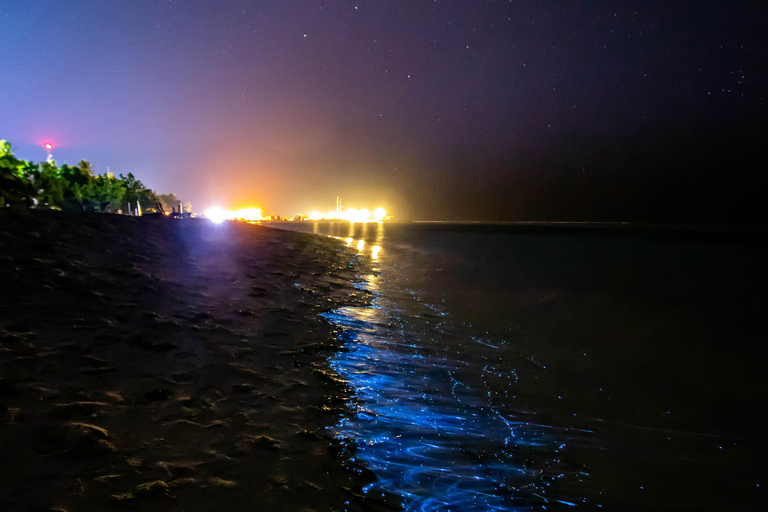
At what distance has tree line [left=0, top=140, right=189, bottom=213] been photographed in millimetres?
30375

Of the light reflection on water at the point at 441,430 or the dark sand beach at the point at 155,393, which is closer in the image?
the dark sand beach at the point at 155,393

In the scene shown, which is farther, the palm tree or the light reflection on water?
the palm tree

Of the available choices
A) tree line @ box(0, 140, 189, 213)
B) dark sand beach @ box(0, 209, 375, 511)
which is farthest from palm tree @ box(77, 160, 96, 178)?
dark sand beach @ box(0, 209, 375, 511)

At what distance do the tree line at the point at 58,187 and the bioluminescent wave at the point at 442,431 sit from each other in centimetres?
3490

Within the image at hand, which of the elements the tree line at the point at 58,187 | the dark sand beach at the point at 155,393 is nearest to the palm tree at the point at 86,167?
the tree line at the point at 58,187

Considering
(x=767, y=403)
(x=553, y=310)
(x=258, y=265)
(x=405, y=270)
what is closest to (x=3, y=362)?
(x=258, y=265)

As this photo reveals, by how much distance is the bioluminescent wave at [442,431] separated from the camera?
3887mm

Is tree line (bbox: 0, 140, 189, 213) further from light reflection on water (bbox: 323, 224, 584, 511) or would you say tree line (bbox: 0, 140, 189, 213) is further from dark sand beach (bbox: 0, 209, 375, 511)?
light reflection on water (bbox: 323, 224, 584, 511)

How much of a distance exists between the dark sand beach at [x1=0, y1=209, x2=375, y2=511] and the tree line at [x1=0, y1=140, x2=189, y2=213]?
1041 inches

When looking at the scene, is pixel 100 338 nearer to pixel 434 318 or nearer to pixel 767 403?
pixel 434 318

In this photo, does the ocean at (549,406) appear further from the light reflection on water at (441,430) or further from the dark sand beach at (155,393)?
the dark sand beach at (155,393)

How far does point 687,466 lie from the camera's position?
15.6ft

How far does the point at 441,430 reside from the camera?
4961 mm

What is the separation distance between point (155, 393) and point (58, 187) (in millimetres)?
71290
